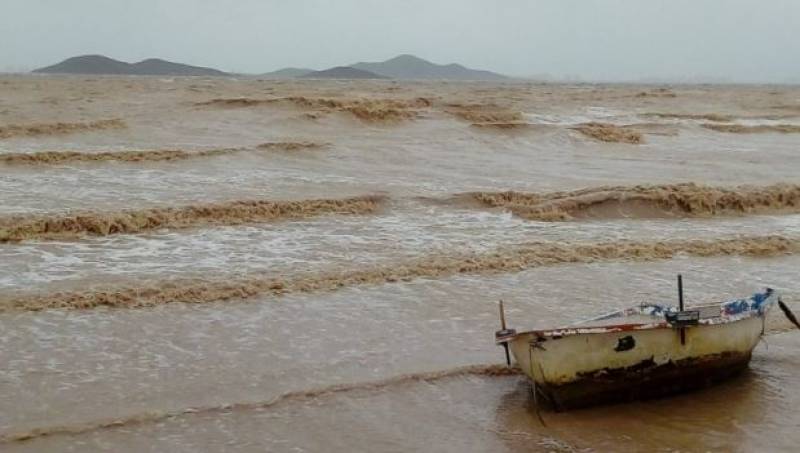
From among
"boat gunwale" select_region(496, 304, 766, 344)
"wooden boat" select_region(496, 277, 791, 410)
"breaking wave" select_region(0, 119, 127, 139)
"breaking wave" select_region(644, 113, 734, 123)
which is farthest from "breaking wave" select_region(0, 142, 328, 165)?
"breaking wave" select_region(644, 113, 734, 123)

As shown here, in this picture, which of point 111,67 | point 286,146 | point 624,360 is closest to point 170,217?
point 286,146

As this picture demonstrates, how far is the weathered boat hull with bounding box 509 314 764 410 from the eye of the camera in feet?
19.4

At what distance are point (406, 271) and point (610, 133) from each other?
16.9 m

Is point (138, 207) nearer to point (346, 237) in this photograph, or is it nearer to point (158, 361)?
point (346, 237)

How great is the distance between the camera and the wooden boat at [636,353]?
19.4ft

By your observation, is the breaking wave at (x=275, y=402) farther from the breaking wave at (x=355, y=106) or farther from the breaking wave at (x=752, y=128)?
the breaking wave at (x=752, y=128)

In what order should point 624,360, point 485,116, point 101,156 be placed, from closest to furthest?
point 624,360 < point 101,156 < point 485,116

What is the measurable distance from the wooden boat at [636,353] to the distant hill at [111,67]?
375ft

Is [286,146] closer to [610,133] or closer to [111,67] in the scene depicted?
[610,133]

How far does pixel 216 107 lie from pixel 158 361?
21.5 metres

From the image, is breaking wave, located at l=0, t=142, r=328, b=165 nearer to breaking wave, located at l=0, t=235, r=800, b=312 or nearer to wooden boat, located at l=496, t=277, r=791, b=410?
breaking wave, located at l=0, t=235, r=800, b=312

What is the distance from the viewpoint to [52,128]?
21172 millimetres

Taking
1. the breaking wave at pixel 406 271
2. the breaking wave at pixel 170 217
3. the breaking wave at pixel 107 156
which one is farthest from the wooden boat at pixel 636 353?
the breaking wave at pixel 107 156

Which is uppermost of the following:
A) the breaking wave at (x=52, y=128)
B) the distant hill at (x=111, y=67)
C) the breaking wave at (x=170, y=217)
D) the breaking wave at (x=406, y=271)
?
the distant hill at (x=111, y=67)
